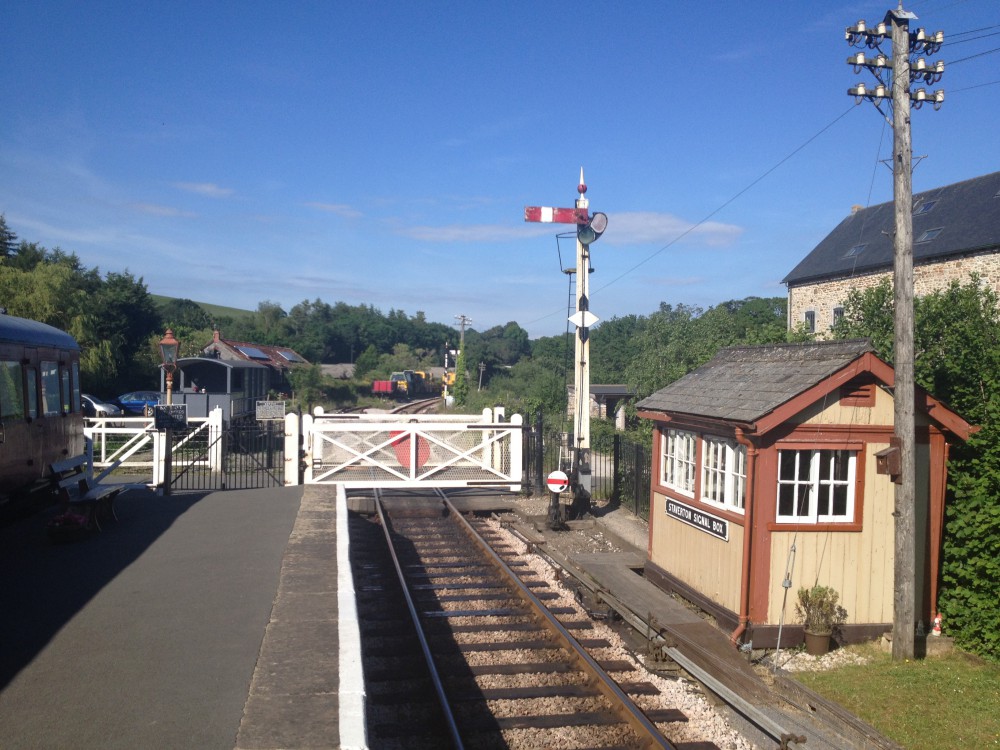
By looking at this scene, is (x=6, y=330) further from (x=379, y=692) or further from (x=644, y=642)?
(x=644, y=642)

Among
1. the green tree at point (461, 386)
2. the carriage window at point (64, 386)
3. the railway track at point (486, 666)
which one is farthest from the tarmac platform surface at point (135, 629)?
the green tree at point (461, 386)

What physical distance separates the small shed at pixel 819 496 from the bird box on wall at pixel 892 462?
1.3 inches

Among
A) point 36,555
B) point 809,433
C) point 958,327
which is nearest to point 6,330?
point 36,555

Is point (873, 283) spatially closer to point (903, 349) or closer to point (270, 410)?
point (270, 410)

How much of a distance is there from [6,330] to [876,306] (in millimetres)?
17865

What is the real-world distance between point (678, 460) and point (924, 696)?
13.4 feet

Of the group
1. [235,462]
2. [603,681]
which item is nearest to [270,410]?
[235,462]

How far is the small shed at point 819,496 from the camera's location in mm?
8672

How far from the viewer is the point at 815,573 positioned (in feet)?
28.8

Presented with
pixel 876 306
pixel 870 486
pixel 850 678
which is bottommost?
pixel 850 678

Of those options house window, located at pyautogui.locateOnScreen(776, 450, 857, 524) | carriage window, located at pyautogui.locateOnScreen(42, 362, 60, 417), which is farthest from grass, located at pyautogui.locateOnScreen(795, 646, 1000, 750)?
carriage window, located at pyautogui.locateOnScreen(42, 362, 60, 417)

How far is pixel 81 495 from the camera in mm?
10000

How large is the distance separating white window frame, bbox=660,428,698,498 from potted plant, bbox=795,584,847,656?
194 centimetres

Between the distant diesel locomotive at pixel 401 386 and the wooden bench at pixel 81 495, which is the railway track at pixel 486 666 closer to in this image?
the wooden bench at pixel 81 495
